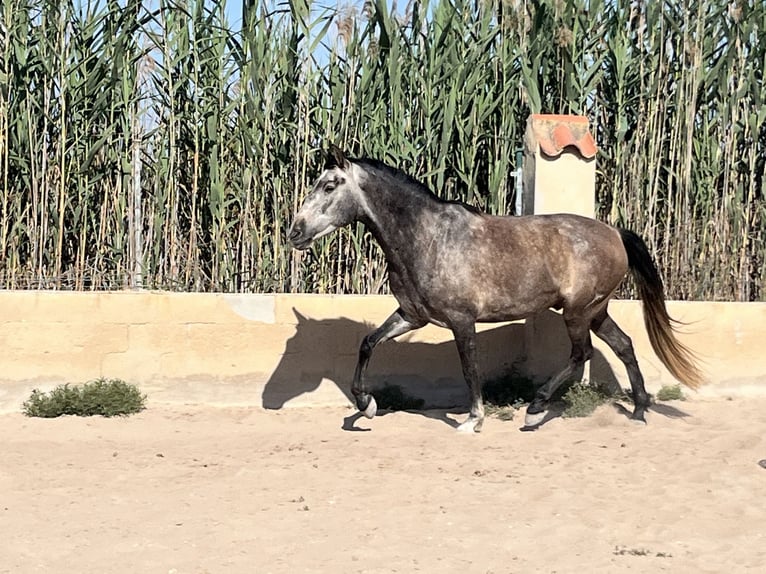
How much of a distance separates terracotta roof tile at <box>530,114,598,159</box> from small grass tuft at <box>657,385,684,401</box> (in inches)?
73.8

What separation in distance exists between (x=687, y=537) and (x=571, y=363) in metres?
2.93

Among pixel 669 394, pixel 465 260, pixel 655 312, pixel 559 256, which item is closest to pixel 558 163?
pixel 559 256

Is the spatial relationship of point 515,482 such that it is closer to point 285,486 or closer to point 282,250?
point 285,486

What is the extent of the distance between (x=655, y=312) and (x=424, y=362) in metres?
1.71

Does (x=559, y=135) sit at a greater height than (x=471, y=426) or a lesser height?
greater

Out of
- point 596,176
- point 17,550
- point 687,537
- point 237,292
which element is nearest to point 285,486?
point 17,550

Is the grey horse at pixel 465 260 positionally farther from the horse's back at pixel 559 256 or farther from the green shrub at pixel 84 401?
the green shrub at pixel 84 401

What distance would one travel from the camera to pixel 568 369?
7.61m

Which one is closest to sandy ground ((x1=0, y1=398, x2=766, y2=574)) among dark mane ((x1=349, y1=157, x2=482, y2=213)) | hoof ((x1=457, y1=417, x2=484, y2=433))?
hoof ((x1=457, y1=417, x2=484, y2=433))

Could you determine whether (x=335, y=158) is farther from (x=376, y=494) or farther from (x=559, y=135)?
(x=376, y=494)

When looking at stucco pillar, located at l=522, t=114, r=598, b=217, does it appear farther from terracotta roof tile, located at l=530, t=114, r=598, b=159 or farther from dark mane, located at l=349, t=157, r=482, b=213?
dark mane, located at l=349, t=157, r=482, b=213

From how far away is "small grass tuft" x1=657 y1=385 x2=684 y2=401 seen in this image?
856cm

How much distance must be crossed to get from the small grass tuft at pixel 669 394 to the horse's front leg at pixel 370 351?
231 cm

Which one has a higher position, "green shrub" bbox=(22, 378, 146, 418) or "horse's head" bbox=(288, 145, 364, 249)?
"horse's head" bbox=(288, 145, 364, 249)
